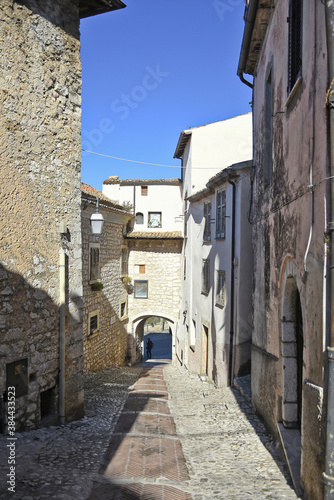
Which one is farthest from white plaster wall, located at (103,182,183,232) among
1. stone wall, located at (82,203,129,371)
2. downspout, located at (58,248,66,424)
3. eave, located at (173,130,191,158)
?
downspout, located at (58,248,66,424)

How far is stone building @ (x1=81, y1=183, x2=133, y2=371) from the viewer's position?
50.7 feet

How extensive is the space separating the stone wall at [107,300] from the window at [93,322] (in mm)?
111

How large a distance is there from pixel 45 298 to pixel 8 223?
1450mm

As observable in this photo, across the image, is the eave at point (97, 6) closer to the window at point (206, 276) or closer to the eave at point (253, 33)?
the eave at point (253, 33)

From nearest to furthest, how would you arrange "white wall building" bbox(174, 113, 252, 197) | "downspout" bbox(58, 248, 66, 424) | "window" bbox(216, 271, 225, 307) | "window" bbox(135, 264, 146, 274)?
"downspout" bbox(58, 248, 66, 424) → "window" bbox(216, 271, 225, 307) → "white wall building" bbox(174, 113, 252, 197) → "window" bbox(135, 264, 146, 274)

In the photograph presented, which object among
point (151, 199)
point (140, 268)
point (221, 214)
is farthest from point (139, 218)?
point (221, 214)

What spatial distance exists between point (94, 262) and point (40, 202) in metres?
9.64

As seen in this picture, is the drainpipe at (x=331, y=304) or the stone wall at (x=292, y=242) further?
the stone wall at (x=292, y=242)

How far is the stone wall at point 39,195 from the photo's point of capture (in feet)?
20.8

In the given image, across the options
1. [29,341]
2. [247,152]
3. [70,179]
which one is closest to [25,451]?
[29,341]

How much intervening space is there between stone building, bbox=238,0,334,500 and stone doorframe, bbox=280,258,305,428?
14mm

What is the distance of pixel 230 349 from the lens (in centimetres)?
1266

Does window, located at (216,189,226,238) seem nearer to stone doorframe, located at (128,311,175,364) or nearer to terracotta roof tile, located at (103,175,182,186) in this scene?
stone doorframe, located at (128,311,175,364)

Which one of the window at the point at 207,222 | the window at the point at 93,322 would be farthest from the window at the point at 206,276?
the window at the point at 93,322
